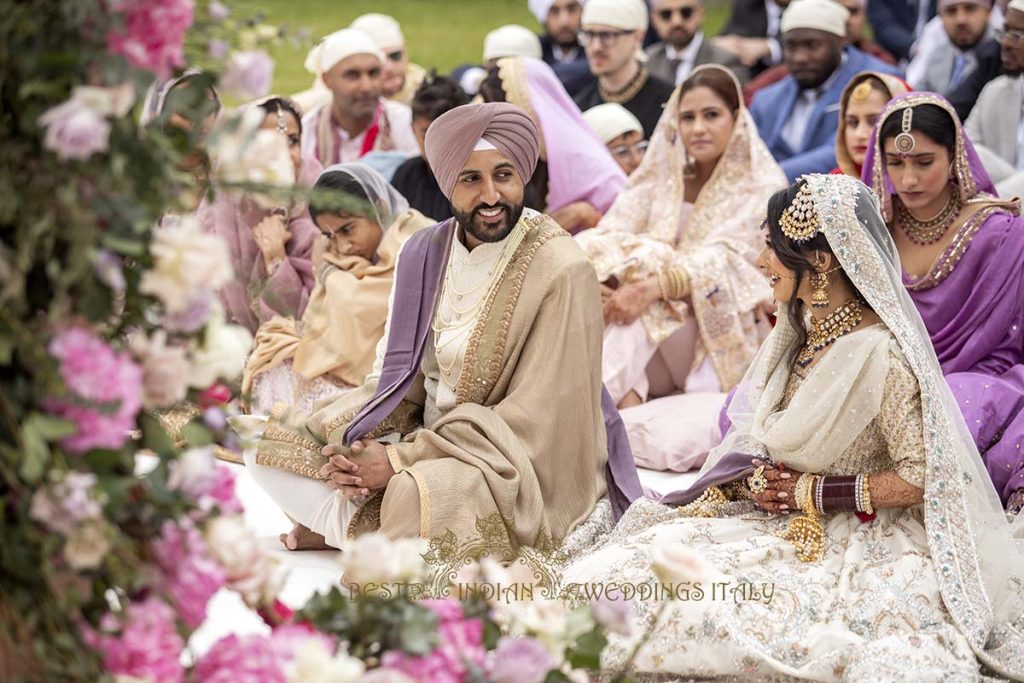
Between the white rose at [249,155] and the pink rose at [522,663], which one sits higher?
the white rose at [249,155]

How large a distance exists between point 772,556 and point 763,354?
0.56 m

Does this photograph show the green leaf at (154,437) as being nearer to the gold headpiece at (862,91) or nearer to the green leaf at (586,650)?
the green leaf at (586,650)

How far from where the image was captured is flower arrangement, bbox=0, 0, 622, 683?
63.4 inches

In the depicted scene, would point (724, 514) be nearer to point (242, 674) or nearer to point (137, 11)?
point (242, 674)

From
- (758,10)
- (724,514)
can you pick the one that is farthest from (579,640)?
(758,10)

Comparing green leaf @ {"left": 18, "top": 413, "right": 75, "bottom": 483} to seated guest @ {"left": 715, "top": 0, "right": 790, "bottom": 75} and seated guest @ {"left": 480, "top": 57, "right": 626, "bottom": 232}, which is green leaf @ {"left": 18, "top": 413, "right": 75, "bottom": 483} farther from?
seated guest @ {"left": 715, "top": 0, "right": 790, "bottom": 75}

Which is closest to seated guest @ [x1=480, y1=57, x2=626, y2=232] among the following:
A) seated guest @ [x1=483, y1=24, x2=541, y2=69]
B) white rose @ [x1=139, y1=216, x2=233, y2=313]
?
seated guest @ [x1=483, y1=24, x2=541, y2=69]

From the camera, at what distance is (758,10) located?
9.38 m

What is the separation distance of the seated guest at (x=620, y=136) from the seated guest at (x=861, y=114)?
53.0 inches

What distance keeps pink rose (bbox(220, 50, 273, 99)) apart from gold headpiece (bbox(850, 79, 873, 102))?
4.29 m

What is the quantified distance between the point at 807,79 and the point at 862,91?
5.37 ft

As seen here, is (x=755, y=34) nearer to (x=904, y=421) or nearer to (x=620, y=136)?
(x=620, y=136)

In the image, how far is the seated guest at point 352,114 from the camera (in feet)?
23.3

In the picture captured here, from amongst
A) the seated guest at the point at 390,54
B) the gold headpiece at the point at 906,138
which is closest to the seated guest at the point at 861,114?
the gold headpiece at the point at 906,138
